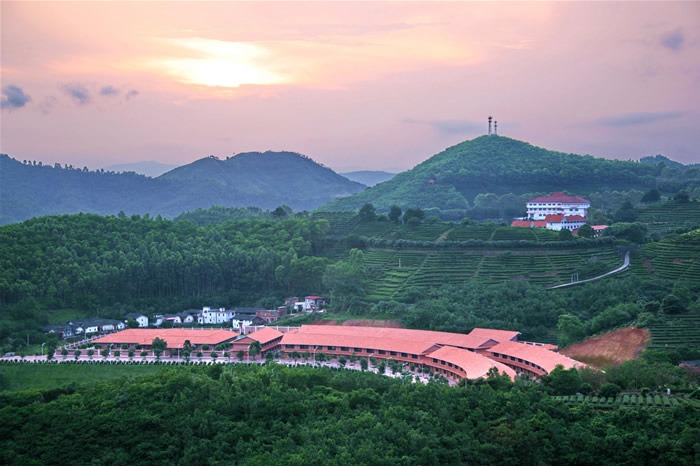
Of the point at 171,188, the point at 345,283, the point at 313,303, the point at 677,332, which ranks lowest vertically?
the point at 313,303

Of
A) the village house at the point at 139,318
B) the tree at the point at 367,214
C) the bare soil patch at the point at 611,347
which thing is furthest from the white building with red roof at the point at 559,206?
the village house at the point at 139,318

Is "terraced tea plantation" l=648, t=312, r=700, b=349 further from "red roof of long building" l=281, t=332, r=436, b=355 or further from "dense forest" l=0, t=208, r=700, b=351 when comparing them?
"red roof of long building" l=281, t=332, r=436, b=355

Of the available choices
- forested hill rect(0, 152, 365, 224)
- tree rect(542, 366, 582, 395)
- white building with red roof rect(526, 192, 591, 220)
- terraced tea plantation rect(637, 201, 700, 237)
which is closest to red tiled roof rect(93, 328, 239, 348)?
tree rect(542, 366, 582, 395)

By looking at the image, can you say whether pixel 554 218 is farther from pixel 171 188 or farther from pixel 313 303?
pixel 171 188

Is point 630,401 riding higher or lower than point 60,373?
higher

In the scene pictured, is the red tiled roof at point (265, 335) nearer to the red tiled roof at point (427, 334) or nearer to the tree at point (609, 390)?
the red tiled roof at point (427, 334)

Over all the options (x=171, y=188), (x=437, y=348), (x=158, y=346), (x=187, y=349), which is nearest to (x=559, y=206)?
(x=437, y=348)
